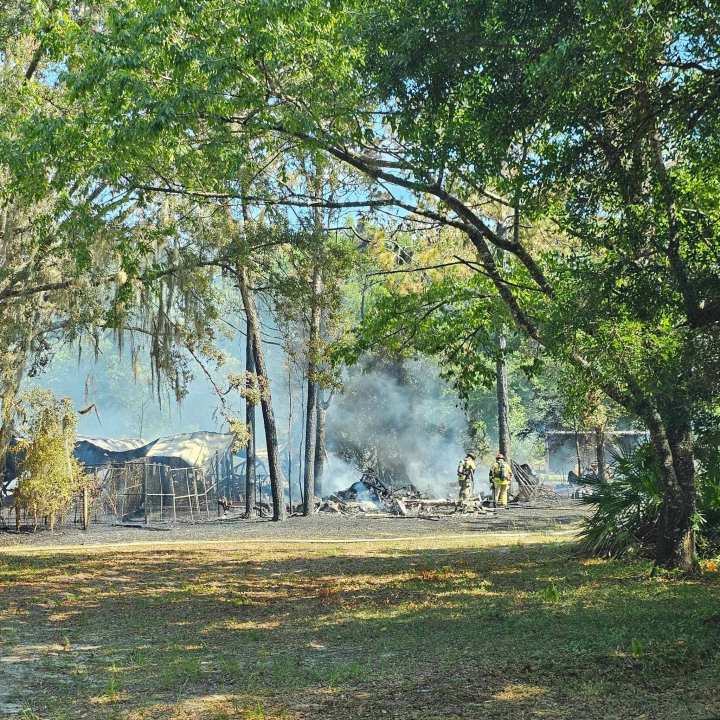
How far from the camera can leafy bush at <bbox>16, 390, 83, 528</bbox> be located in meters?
21.8

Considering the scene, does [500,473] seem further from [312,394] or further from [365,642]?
[365,642]

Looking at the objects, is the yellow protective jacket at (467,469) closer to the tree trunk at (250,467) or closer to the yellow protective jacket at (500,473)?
the yellow protective jacket at (500,473)

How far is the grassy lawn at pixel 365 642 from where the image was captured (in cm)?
626

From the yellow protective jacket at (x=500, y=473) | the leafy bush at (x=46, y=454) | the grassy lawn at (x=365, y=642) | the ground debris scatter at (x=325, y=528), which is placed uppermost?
the leafy bush at (x=46, y=454)

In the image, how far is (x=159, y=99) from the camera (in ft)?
33.4

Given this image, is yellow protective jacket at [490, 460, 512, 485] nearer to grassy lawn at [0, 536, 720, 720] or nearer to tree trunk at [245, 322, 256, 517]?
tree trunk at [245, 322, 256, 517]

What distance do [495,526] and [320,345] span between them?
6.64 meters

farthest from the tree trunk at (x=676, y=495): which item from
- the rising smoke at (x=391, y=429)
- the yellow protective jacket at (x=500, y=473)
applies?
the rising smoke at (x=391, y=429)

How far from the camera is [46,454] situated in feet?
71.8

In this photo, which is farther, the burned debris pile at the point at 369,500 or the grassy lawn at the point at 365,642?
the burned debris pile at the point at 369,500

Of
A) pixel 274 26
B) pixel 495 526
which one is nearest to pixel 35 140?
pixel 274 26

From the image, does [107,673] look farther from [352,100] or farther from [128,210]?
[128,210]

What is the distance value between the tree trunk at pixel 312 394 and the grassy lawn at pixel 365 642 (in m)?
5.53

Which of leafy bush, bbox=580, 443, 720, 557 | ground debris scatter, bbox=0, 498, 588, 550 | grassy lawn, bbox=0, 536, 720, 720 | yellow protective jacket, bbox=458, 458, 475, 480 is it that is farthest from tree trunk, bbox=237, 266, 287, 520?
leafy bush, bbox=580, 443, 720, 557
